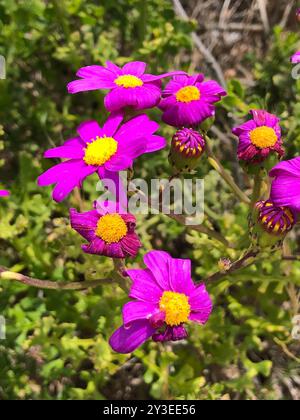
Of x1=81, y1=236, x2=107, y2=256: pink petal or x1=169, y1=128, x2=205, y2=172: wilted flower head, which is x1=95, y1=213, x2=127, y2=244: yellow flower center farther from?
x1=169, y1=128, x2=205, y2=172: wilted flower head

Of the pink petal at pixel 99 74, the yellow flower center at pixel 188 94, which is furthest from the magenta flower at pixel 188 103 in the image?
the pink petal at pixel 99 74

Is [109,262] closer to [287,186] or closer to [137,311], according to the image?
[137,311]

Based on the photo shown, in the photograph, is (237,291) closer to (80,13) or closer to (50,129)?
(50,129)

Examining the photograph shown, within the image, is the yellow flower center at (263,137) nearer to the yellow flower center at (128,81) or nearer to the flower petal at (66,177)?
the yellow flower center at (128,81)

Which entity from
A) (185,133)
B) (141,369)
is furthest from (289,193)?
(141,369)

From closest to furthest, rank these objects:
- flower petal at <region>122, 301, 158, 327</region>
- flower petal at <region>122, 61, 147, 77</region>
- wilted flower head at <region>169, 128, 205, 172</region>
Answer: flower petal at <region>122, 301, 158, 327</region> < wilted flower head at <region>169, 128, 205, 172</region> < flower petal at <region>122, 61, 147, 77</region>

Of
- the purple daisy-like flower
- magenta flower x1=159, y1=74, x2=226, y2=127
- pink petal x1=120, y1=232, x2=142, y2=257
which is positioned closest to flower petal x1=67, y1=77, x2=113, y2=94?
magenta flower x1=159, y1=74, x2=226, y2=127
